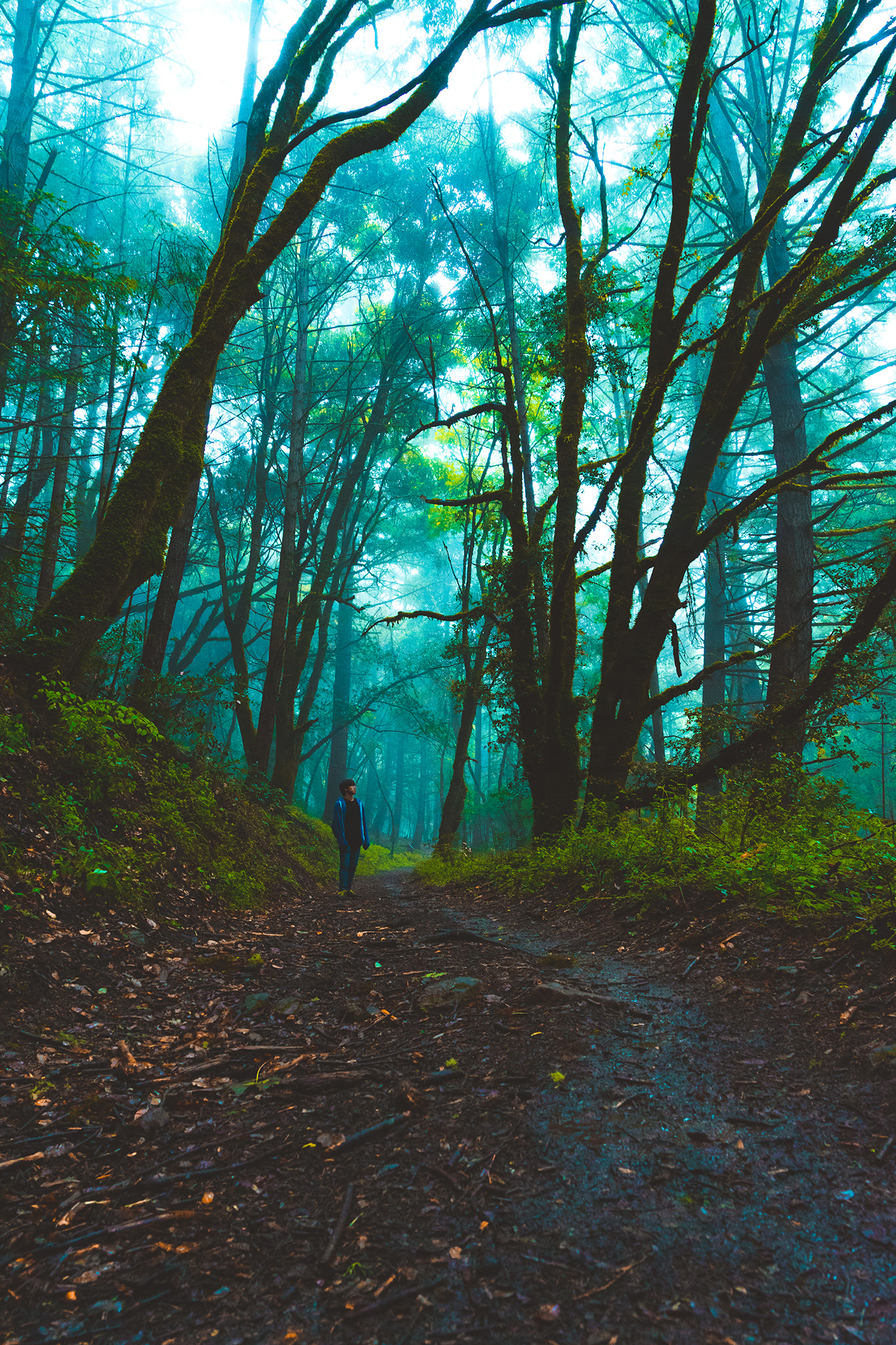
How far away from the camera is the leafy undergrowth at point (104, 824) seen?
399 centimetres

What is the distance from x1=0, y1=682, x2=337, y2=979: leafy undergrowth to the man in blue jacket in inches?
40.8

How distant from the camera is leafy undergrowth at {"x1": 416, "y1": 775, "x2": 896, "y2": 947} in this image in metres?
3.47

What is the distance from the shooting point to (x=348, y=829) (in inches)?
340

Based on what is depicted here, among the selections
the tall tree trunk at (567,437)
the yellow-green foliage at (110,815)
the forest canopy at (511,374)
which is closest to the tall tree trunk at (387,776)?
the forest canopy at (511,374)

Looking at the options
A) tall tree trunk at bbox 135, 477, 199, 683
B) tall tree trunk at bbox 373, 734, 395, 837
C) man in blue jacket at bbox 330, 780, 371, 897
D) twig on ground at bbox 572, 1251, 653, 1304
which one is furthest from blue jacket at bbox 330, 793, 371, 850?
tall tree trunk at bbox 373, 734, 395, 837

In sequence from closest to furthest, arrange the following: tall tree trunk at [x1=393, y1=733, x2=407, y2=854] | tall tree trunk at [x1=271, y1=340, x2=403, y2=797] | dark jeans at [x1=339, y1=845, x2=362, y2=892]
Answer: dark jeans at [x1=339, y1=845, x2=362, y2=892] → tall tree trunk at [x1=271, y1=340, x2=403, y2=797] → tall tree trunk at [x1=393, y1=733, x2=407, y2=854]

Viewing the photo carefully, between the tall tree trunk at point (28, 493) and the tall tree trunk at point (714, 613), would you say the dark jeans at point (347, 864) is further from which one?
the tall tree trunk at point (714, 613)

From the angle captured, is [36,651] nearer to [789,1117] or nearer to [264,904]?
[264,904]

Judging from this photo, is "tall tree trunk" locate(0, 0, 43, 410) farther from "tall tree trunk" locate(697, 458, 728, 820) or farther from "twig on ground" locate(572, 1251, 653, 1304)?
"tall tree trunk" locate(697, 458, 728, 820)

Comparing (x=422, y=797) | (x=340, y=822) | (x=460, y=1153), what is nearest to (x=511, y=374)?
(x=340, y=822)

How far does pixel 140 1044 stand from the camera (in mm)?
2939

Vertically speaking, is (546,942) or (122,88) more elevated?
(122,88)

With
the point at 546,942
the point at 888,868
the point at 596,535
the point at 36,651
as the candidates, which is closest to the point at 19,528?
the point at 36,651

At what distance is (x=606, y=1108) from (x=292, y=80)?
10.5m
